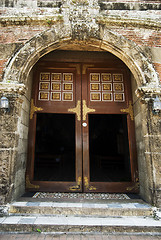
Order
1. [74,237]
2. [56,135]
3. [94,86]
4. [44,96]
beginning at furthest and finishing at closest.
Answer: [56,135]
[94,86]
[44,96]
[74,237]

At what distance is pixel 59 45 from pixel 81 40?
1.71 feet

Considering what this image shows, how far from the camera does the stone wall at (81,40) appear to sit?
10.2 ft

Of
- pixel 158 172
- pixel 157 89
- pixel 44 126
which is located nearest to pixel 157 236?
pixel 158 172

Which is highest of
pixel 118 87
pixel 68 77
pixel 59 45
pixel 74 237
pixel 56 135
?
pixel 59 45

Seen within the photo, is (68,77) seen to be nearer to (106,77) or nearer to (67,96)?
(67,96)

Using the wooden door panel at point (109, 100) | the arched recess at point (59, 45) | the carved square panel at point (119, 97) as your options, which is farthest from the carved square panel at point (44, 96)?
the carved square panel at point (119, 97)

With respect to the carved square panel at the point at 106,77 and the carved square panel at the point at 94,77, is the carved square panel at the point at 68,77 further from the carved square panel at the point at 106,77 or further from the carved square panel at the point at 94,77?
the carved square panel at the point at 106,77

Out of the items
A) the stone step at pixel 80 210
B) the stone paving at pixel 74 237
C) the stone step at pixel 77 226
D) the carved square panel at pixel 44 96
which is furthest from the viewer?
the carved square panel at pixel 44 96

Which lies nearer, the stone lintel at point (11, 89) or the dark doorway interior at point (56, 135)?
the stone lintel at point (11, 89)

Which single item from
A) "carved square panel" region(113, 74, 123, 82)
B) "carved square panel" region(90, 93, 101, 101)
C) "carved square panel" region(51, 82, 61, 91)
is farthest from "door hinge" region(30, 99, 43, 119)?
"carved square panel" region(113, 74, 123, 82)

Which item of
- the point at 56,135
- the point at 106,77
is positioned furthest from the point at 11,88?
the point at 56,135

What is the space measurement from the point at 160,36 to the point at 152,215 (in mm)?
3771

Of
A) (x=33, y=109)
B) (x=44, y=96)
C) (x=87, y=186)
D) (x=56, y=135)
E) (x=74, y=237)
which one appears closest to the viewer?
→ (x=74, y=237)

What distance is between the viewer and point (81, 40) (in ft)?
11.5
